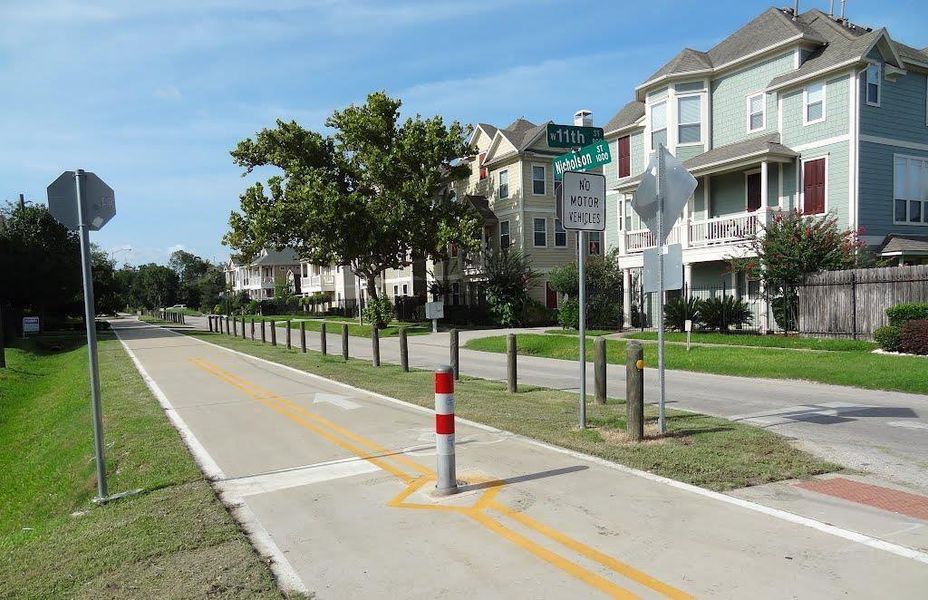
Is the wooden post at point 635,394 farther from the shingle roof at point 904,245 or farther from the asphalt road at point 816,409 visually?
the shingle roof at point 904,245

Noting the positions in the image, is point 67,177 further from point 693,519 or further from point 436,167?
point 436,167

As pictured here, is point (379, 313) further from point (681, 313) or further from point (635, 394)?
point (635, 394)

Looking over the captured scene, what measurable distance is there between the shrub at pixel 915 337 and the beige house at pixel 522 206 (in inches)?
917

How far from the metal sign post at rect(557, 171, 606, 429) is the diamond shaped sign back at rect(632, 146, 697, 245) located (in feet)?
1.97

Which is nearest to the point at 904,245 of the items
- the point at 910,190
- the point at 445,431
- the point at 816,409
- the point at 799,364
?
the point at 910,190

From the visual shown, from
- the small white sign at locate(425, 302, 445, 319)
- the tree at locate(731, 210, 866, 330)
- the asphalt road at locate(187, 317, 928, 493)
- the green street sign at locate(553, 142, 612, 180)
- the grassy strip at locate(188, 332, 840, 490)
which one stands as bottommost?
the asphalt road at locate(187, 317, 928, 493)

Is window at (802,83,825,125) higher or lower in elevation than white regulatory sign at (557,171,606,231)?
higher

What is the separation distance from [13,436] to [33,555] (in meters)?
10.9

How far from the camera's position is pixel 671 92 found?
2606cm

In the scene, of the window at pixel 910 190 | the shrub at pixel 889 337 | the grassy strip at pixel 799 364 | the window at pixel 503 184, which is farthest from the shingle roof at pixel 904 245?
the window at pixel 503 184

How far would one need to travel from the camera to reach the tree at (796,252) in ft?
63.8

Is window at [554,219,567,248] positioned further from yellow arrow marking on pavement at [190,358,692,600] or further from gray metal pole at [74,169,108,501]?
gray metal pole at [74,169,108,501]

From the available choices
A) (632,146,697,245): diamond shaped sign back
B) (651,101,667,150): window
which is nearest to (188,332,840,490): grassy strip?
(632,146,697,245): diamond shaped sign back

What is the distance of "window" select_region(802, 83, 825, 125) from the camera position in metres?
21.9
